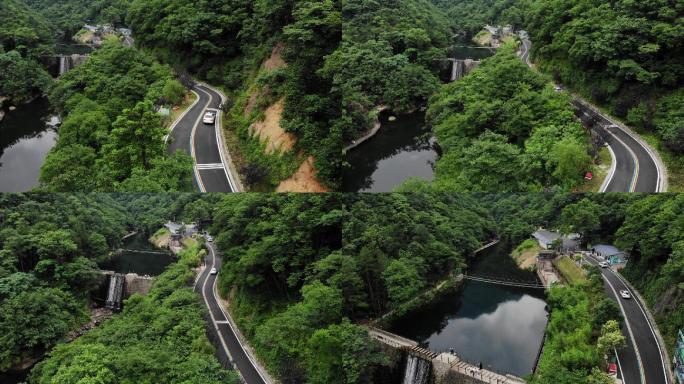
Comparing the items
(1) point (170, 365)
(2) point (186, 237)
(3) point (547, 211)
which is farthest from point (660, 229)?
(2) point (186, 237)

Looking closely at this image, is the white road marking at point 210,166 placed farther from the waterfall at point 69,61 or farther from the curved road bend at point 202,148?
the waterfall at point 69,61

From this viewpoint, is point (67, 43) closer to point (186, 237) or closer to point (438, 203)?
point (438, 203)

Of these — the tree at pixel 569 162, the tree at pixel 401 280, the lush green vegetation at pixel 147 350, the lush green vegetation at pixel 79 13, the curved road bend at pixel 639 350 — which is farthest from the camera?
the tree at pixel 401 280

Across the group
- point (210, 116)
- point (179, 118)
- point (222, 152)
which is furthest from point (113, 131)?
point (222, 152)

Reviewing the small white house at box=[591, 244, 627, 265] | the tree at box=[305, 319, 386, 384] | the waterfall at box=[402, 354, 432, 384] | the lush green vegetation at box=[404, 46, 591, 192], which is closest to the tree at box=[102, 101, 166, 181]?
the lush green vegetation at box=[404, 46, 591, 192]

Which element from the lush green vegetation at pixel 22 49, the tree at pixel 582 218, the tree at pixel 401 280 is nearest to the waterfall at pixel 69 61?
the lush green vegetation at pixel 22 49

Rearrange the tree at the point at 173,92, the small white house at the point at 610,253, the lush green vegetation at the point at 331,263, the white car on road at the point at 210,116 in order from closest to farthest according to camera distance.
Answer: the white car on road at the point at 210,116, the tree at the point at 173,92, the lush green vegetation at the point at 331,263, the small white house at the point at 610,253
